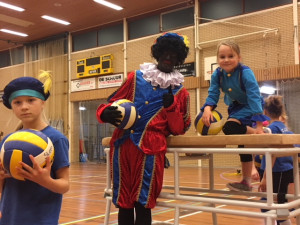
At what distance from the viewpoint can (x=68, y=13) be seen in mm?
13367

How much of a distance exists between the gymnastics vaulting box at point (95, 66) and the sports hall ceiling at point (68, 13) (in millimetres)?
1447

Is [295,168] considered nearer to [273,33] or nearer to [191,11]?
[273,33]

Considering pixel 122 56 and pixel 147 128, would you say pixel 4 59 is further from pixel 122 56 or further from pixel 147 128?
pixel 147 128

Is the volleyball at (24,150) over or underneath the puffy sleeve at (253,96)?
underneath

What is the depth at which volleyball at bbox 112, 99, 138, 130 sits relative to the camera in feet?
7.98

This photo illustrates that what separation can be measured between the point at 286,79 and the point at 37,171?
31.6 ft

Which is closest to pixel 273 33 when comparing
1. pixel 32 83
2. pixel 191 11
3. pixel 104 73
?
pixel 191 11

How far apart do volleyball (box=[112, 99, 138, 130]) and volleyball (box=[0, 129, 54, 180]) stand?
70cm

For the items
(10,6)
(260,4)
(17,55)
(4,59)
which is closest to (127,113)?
(260,4)

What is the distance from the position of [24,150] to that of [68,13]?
1250 cm

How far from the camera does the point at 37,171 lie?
1.72 m

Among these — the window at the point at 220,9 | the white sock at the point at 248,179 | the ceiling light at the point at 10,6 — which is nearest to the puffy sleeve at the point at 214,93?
the white sock at the point at 248,179

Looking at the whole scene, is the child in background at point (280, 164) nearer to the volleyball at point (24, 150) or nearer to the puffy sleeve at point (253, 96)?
the puffy sleeve at point (253, 96)

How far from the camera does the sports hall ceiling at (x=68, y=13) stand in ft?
40.4
